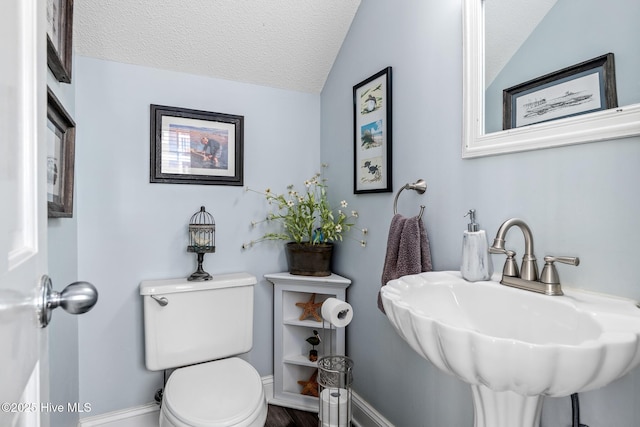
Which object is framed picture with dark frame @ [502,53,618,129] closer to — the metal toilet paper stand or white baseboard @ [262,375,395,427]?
the metal toilet paper stand

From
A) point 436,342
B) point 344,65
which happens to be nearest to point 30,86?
point 436,342

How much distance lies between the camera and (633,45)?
0.81 m

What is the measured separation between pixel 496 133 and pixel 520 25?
1.08ft

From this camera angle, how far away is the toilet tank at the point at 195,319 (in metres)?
1.59

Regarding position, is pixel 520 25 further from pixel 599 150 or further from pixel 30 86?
pixel 30 86

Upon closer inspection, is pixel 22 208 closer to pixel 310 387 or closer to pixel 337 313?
pixel 337 313

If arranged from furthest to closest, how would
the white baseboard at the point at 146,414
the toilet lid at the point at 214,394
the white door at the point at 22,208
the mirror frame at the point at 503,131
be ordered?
the white baseboard at the point at 146,414
the toilet lid at the point at 214,394
the mirror frame at the point at 503,131
the white door at the point at 22,208

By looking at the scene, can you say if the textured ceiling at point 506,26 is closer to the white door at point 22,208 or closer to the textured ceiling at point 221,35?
the textured ceiling at point 221,35

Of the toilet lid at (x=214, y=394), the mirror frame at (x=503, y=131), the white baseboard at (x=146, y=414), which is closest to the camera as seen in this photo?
the mirror frame at (x=503, y=131)

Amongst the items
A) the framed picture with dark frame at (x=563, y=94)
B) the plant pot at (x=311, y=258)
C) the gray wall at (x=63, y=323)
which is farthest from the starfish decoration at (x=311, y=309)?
the framed picture with dark frame at (x=563, y=94)

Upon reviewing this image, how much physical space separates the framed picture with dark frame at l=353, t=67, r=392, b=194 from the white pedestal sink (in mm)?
627

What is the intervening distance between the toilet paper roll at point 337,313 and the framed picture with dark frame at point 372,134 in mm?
555

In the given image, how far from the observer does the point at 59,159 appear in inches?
50.2

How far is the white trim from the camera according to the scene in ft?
5.43
